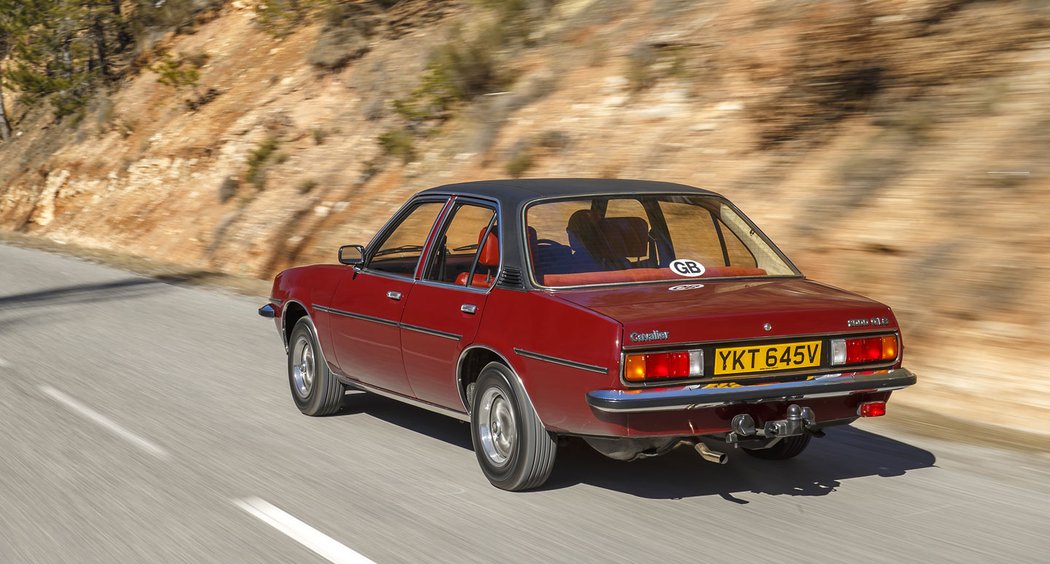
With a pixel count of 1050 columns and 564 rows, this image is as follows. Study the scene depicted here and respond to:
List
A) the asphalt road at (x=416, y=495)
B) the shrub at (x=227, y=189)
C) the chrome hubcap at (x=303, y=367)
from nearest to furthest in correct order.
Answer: the asphalt road at (x=416, y=495), the chrome hubcap at (x=303, y=367), the shrub at (x=227, y=189)

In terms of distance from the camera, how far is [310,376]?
7688mm

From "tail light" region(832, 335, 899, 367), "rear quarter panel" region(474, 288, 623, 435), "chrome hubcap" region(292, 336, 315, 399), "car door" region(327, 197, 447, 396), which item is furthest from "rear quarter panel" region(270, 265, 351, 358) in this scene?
"tail light" region(832, 335, 899, 367)

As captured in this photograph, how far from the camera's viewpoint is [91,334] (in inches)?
456

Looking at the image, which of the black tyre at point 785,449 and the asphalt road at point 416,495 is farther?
the black tyre at point 785,449

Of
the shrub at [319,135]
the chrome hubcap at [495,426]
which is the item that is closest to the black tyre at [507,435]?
the chrome hubcap at [495,426]

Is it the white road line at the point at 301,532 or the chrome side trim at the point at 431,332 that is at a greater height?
the chrome side trim at the point at 431,332

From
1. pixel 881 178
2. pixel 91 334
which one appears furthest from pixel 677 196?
pixel 91 334

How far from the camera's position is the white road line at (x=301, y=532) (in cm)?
467

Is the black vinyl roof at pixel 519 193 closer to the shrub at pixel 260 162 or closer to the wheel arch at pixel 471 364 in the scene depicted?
the wheel arch at pixel 471 364

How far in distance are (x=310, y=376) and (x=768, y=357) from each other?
11.8 feet

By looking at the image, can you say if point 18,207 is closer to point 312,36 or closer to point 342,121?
point 312,36

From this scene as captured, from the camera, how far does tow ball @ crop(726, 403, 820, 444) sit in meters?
5.00

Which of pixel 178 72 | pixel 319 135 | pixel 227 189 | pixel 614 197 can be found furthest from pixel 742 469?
pixel 178 72

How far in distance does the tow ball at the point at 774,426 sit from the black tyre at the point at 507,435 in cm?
90
